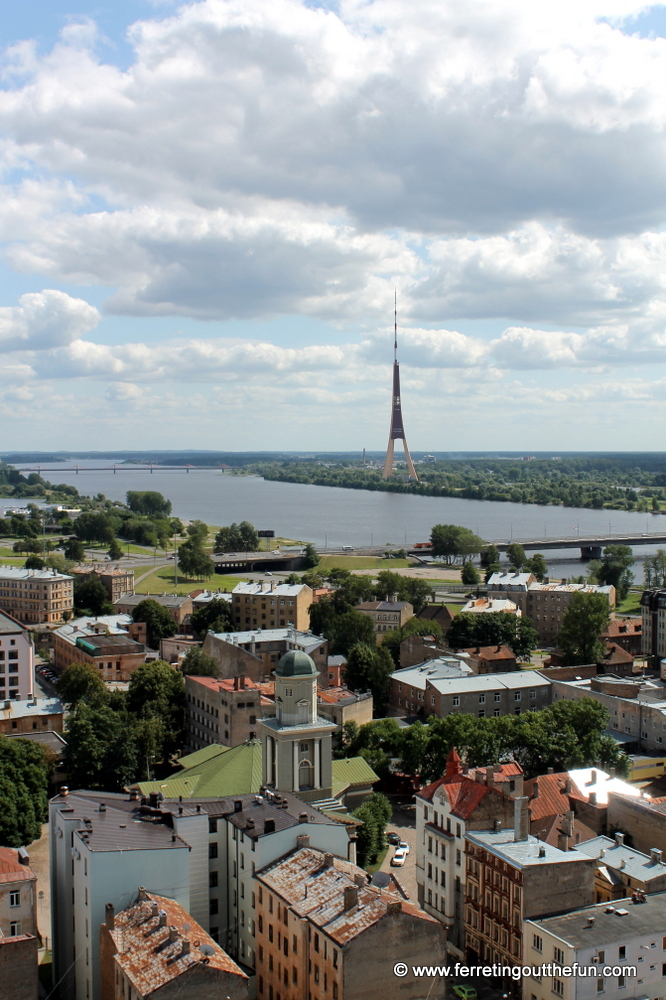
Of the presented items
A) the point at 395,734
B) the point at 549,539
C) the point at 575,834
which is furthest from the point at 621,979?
the point at 549,539

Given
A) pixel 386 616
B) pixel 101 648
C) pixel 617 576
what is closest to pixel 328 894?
pixel 101 648

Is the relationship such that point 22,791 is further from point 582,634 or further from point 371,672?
point 582,634

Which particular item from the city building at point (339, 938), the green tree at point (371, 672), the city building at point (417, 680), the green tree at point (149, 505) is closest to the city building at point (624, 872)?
the city building at point (339, 938)

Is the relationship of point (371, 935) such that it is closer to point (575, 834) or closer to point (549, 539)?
point (575, 834)

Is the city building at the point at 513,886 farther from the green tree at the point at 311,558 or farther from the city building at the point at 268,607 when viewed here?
the green tree at the point at 311,558

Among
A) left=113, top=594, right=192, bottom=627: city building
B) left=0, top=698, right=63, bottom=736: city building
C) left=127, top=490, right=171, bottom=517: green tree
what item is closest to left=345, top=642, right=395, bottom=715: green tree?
left=0, top=698, right=63, bottom=736: city building

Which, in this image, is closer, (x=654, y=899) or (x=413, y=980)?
(x=413, y=980)

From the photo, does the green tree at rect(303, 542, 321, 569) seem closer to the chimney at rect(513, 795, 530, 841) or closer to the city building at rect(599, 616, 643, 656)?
the city building at rect(599, 616, 643, 656)
